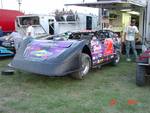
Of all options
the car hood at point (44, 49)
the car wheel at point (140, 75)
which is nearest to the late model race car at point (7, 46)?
the car hood at point (44, 49)

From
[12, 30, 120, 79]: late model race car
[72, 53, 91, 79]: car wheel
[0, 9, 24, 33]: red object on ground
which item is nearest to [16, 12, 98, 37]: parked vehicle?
[0, 9, 24, 33]: red object on ground

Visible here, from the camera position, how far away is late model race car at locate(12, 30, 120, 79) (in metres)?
6.99

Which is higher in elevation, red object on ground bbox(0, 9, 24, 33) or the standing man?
red object on ground bbox(0, 9, 24, 33)

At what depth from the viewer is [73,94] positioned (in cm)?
648

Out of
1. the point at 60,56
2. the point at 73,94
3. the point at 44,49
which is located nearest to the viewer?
the point at 73,94

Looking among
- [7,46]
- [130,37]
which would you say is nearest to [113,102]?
[130,37]

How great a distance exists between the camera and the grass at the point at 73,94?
5.53 meters

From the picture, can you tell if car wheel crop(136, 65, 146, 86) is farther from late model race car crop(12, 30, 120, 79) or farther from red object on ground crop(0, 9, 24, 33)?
red object on ground crop(0, 9, 24, 33)

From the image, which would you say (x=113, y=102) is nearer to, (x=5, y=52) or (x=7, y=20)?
(x=5, y=52)

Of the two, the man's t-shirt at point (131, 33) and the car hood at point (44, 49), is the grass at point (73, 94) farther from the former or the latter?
the man's t-shirt at point (131, 33)

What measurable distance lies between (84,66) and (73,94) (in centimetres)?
174

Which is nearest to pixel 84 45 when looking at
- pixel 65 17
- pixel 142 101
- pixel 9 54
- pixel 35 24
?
pixel 142 101

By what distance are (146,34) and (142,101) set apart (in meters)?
6.48

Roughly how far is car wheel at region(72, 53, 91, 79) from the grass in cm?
14
